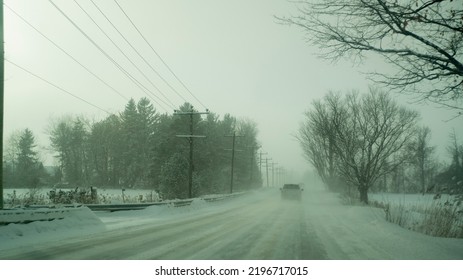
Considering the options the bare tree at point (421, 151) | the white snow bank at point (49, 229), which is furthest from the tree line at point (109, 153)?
the white snow bank at point (49, 229)

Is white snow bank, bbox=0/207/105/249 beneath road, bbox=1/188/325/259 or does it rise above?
above

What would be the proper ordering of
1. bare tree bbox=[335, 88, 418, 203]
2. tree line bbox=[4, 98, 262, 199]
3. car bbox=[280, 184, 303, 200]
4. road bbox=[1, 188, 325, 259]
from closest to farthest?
1. road bbox=[1, 188, 325, 259]
2. bare tree bbox=[335, 88, 418, 203]
3. car bbox=[280, 184, 303, 200]
4. tree line bbox=[4, 98, 262, 199]

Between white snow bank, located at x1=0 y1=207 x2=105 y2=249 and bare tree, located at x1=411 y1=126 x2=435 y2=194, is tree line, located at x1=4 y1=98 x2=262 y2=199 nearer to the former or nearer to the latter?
bare tree, located at x1=411 y1=126 x2=435 y2=194

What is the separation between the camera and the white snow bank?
10.5 meters

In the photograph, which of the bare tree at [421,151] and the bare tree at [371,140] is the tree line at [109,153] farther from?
the bare tree at [371,140]

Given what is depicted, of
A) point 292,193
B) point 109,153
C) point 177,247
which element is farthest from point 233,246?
point 109,153

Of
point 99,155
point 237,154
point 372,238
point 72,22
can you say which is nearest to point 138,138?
point 99,155

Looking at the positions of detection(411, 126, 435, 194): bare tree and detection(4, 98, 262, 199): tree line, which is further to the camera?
detection(4, 98, 262, 199): tree line

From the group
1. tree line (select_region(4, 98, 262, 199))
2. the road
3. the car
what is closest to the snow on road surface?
the road

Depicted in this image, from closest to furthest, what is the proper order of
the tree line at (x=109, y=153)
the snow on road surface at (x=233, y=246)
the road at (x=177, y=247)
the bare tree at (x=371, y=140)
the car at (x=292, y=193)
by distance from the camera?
the road at (x=177, y=247)
the snow on road surface at (x=233, y=246)
the bare tree at (x=371, y=140)
the car at (x=292, y=193)
the tree line at (x=109, y=153)

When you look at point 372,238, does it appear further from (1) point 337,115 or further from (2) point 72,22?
(1) point 337,115

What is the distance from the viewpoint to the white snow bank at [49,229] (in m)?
10.5

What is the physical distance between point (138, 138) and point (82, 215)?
248 feet

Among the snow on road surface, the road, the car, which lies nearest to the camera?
the road
